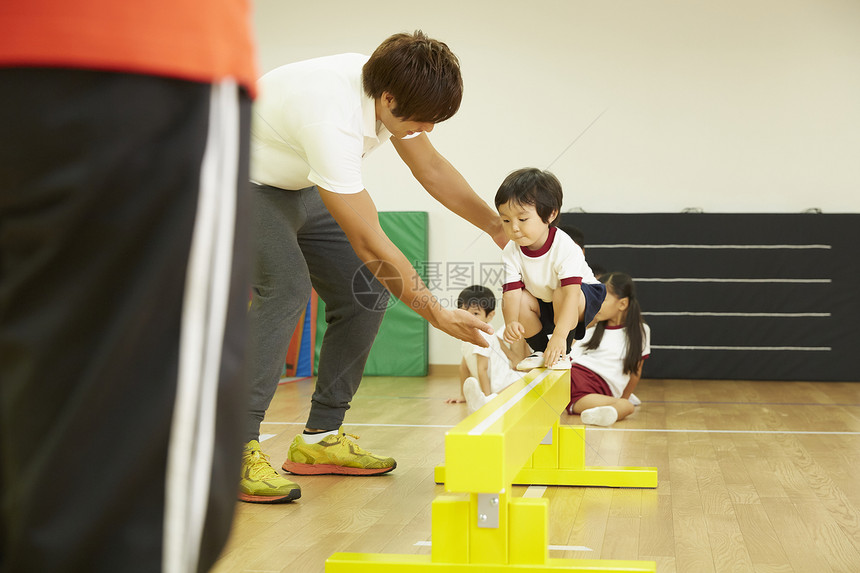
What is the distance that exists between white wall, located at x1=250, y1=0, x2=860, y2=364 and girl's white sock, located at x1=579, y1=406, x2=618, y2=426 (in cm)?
196

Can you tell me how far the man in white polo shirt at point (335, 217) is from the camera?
1669 millimetres

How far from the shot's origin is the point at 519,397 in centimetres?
160

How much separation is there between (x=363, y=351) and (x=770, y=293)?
11.2 feet

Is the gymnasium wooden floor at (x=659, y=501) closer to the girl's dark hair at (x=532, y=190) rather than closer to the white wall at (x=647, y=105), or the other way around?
the girl's dark hair at (x=532, y=190)

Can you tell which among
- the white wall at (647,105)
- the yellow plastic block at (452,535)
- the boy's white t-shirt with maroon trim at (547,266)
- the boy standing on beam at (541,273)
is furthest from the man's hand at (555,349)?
the white wall at (647,105)

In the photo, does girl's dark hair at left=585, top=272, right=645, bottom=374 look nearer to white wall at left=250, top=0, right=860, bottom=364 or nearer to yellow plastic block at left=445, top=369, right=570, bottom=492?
white wall at left=250, top=0, right=860, bottom=364

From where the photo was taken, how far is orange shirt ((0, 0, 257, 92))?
1.39ft

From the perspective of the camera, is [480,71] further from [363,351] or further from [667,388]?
[363,351]

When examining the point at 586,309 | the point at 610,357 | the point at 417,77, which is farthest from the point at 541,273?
the point at 610,357

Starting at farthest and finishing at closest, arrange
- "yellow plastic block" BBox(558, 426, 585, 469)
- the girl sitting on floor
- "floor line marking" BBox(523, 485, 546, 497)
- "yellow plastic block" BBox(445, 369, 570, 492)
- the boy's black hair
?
the boy's black hair < the girl sitting on floor < "yellow plastic block" BBox(558, 426, 585, 469) < "floor line marking" BBox(523, 485, 546, 497) < "yellow plastic block" BBox(445, 369, 570, 492)

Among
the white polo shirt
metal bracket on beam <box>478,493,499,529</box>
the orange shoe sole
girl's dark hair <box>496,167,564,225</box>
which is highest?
the white polo shirt

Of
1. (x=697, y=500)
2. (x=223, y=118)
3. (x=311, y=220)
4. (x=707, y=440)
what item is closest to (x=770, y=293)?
(x=707, y=440)

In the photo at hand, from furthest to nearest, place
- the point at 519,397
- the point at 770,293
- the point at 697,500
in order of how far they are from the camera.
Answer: the point at 770,293 < the point at 697,500 < the point at 519,397

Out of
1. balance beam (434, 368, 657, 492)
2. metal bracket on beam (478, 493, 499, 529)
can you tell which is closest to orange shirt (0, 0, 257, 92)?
balance beam (434, 368, 657, 492)
